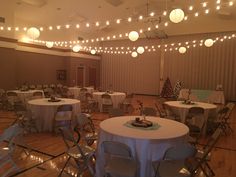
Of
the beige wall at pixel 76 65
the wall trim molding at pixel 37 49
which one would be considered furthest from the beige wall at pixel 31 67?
the wall trim molding at pixel 37 49

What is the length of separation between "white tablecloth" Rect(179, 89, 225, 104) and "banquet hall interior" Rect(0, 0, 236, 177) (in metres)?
0.08

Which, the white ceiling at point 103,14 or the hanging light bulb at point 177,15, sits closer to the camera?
the hanging light bulb at point 177,15

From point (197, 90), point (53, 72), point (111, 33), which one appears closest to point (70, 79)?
point (53, 72)

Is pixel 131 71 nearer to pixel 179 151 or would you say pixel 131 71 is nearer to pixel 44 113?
pixel 44 113

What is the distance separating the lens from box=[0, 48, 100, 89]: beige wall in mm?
9891

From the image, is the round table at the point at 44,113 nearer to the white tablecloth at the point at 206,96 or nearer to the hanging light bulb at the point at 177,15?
the hanging light bulb at the point at 177,15

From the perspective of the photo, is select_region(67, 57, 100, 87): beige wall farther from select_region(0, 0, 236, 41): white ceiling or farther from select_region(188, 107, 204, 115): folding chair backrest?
select_region(188, 107, 204, 115): folding chair backrest

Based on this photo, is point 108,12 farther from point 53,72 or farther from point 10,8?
point 53,72

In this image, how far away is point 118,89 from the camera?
53.3 feet

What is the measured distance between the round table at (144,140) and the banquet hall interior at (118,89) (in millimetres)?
13

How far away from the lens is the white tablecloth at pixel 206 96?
11.2m

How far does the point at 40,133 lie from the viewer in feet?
18.0

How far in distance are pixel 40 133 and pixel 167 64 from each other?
10444 millimetres

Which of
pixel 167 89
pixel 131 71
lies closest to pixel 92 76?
pixel 131 71
